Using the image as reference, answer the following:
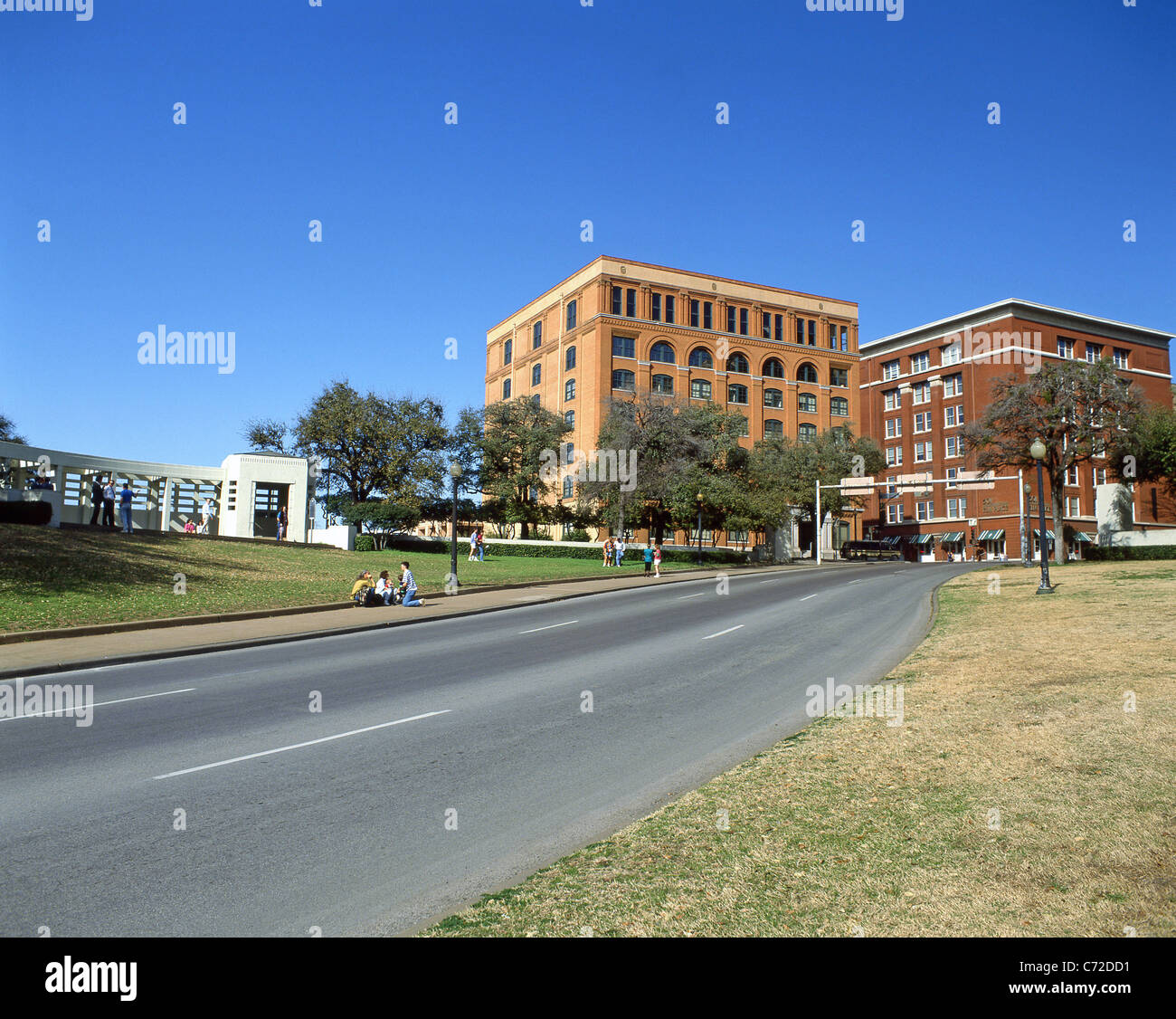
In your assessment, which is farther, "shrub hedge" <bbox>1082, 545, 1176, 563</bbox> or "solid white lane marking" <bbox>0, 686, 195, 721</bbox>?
"shrub hedge" <bbox>1082, 545, 1176, 563</bbox>

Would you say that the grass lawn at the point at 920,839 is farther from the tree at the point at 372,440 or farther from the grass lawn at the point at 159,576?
the tree at the point at 372,440

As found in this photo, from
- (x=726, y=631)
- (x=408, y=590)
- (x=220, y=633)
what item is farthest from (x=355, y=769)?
(x=408, y=590)

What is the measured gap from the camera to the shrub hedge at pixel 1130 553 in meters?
42.0

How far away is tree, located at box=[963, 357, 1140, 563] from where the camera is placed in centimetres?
4241

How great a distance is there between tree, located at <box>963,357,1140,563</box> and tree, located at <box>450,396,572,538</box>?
29748 millimetres

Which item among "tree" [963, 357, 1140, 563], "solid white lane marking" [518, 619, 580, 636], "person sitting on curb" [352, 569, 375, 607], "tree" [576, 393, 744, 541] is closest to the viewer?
"solid white lane marking" [518, 619, 580, 636]

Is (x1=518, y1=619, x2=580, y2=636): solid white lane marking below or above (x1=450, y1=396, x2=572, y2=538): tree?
below

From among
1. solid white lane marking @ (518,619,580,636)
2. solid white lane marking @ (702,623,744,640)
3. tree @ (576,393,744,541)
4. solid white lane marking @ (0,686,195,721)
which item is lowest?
solid white lane marking @ (518,619,580,636)

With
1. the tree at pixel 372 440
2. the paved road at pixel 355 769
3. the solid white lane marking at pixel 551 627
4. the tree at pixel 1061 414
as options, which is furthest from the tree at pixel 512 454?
the paved road at pixel 355 769

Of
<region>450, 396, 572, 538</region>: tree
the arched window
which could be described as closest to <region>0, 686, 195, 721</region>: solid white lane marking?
<region>450, 396, 572, 538</region>: tree

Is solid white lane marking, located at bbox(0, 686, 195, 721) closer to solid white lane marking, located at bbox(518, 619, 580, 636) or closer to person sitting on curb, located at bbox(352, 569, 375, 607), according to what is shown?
solid white lane marking, located at bbox(518, 619, 580, 636)

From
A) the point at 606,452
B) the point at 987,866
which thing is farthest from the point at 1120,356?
the point at 987,866

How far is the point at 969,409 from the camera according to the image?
7869 cm

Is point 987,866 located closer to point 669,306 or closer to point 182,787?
point 182,787
